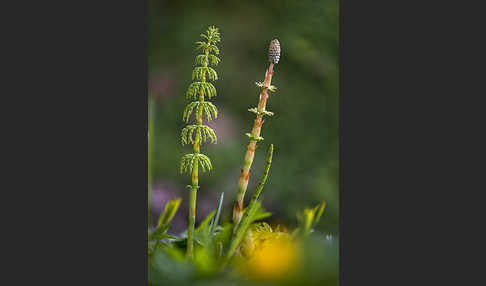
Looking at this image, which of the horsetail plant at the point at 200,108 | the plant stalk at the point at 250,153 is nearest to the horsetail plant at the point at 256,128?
the plant stalk at the point at 250,153

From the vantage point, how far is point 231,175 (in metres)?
2.08

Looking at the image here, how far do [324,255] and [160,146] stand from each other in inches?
25.8

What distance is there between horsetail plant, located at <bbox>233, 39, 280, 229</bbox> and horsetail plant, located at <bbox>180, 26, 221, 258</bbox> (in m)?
0.12

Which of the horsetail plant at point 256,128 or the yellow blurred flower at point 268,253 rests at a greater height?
the horsetail plant at point 256,128

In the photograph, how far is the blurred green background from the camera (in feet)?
6.81

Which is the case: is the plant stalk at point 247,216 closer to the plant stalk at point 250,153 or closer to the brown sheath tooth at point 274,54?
the plant stalk at point 250,153

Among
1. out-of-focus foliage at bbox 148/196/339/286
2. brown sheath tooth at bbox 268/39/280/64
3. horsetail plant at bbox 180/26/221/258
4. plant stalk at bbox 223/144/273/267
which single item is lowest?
out-of-focus foliage at bbox 148/196/339/286

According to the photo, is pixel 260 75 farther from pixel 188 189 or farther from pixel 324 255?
pixel 324 255

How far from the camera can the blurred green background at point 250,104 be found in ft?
6.81

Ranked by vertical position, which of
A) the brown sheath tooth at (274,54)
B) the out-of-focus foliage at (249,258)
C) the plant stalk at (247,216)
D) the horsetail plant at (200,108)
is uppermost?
the brown sheath tooth at (274,54)

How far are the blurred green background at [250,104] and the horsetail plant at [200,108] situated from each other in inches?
1.1

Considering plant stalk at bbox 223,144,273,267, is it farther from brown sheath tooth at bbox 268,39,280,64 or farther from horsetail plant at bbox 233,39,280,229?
brown sheath tooth at bbox 268,39,280,64

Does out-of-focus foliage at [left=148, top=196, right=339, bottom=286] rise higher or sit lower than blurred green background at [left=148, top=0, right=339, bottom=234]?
lower

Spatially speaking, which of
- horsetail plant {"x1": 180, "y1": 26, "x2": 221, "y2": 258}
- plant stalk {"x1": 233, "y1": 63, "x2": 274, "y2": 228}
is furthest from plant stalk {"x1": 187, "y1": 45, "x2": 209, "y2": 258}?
plant stalk {"x1": 233, "y1": 63, "x2": 274, "y2": 228}
